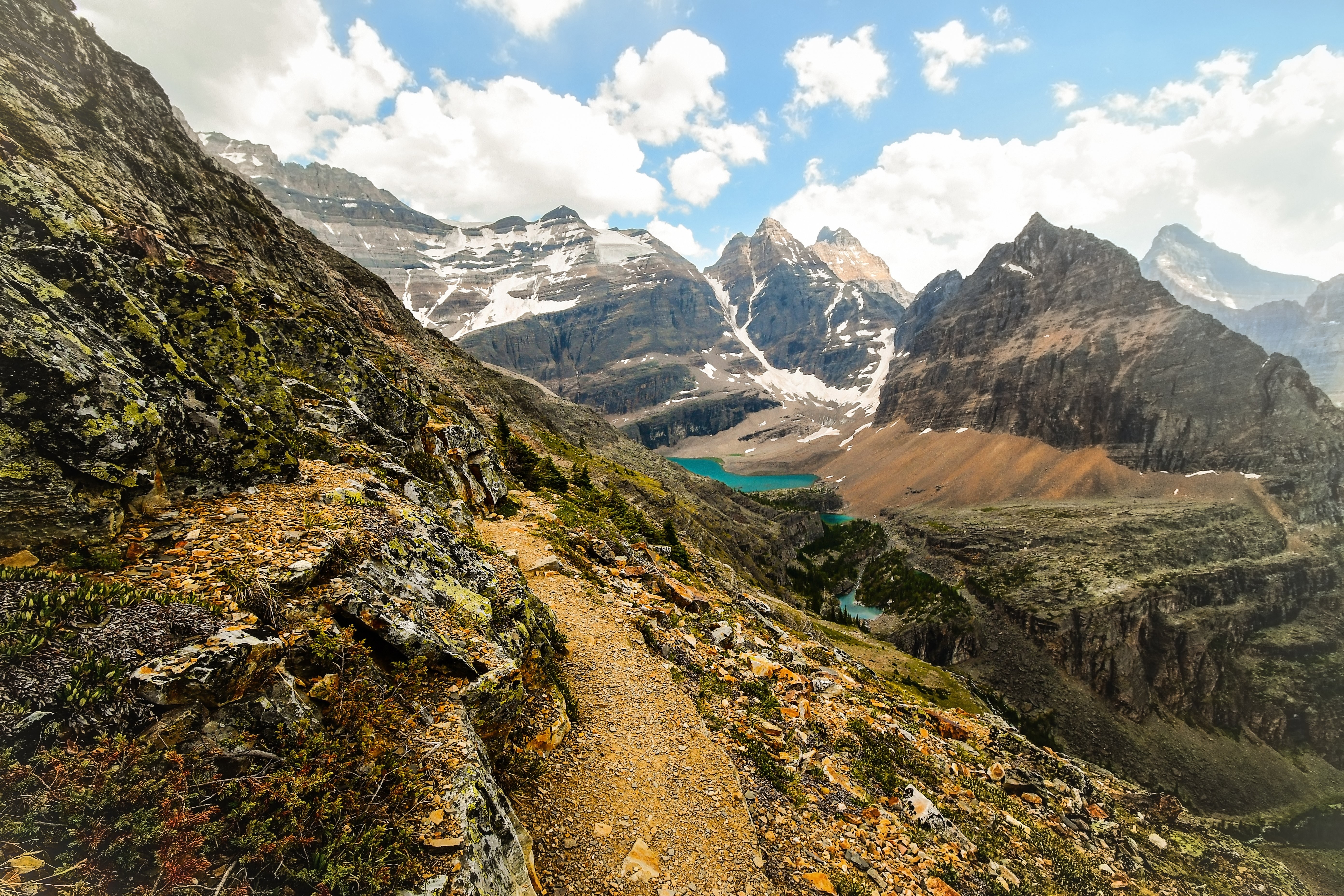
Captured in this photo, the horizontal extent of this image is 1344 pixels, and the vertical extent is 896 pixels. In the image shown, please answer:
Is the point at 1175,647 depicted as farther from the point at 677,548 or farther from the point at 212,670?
the point at 212,670

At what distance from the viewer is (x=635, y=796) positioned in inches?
373

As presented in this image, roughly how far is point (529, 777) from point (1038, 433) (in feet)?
762

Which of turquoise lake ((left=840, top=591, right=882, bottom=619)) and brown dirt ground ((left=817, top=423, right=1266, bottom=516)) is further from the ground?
brown dirt ground ((left=817, top=423, right=1266, bottom=516))

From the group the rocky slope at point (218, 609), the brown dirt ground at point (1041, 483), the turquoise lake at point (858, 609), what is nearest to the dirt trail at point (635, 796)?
the rocky slope at point (218, 609)

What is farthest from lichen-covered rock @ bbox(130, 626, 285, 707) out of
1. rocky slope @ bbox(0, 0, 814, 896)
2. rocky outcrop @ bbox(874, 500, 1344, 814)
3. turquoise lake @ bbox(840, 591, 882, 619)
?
turquoise lake @ bbox(840, 591, 882, 619)

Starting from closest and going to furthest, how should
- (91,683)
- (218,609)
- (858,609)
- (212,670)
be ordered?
(91,683) < (212,670) < (218,609) < (858,609)

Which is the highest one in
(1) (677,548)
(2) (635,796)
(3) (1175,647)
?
(1) (677,548)

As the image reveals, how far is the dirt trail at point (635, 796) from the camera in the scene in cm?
812

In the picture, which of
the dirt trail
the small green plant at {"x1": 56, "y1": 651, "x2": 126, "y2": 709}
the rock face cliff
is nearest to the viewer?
the small green plant at {"x1": 56, "y1": 651, "x2": 126, "y2": 709}

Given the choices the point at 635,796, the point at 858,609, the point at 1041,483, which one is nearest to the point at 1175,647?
the point at 858,609

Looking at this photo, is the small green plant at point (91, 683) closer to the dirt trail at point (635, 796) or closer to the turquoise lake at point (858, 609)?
the dirt trail at point (635, 796)

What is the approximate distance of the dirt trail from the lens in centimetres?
812

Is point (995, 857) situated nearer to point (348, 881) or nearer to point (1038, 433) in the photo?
point (348, 881)

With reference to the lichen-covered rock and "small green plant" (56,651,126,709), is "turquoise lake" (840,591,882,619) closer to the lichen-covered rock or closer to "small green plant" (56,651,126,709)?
the lichen-covered rock
